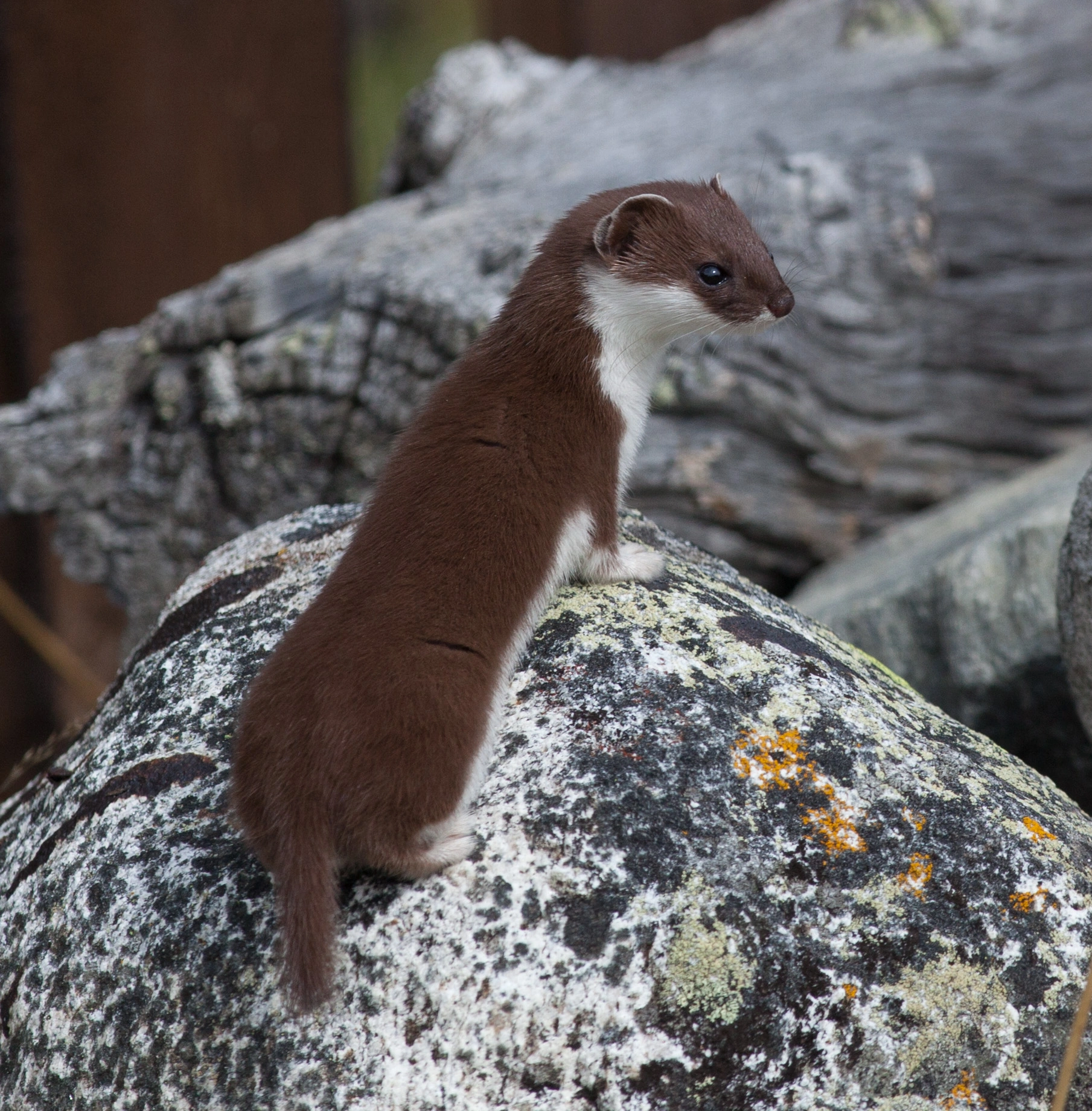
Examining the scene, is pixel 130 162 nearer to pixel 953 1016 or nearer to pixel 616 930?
pixel 616 930

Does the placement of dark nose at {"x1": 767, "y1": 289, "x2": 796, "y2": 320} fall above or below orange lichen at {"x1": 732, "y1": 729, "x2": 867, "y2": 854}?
above

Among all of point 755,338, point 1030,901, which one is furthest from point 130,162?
point 1030,901

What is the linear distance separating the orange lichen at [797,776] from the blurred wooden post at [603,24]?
18.5 ft

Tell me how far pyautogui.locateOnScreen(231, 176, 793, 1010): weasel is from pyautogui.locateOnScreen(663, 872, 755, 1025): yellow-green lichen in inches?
16.8

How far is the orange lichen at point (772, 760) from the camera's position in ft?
7.87

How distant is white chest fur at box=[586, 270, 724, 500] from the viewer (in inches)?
117

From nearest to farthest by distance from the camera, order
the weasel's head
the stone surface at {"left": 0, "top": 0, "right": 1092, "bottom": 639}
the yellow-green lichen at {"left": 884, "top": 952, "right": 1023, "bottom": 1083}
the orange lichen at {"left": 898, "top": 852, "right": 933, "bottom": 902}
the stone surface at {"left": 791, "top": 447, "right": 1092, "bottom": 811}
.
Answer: the yellow-green lichen at {"left": 884, "top": 952, "right": 1023, "bottom": 1083}
the orange lichen at {"left": 898, "top": 852, "right": 933, "bottom": 902}
the weasel's head
the stone surface at {"left": 791, "top": 447, "right": 1092, "bottom": 811}
the stone surface at {"left": 0, "top": 0, "right": 1092, "bottom": 639}

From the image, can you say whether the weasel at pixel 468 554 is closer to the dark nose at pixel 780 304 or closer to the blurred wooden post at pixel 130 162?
the dark nose at pixel 780 304

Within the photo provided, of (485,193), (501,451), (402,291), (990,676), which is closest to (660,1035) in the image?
(501,451)

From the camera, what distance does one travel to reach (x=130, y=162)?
5711 mm

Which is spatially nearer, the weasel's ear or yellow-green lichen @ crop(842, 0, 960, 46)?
the weasel's ear

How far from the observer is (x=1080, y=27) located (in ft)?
18.5

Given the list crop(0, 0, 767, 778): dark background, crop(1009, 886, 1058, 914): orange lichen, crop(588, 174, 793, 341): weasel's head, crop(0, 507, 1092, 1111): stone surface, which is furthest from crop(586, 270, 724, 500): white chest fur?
crop(0, 0, 767, 778): dark background

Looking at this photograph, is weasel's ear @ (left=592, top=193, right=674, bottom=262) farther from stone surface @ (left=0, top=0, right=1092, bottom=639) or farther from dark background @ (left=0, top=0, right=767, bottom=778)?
dark background @ (left=0, top=0, right=767, bottom=778)
